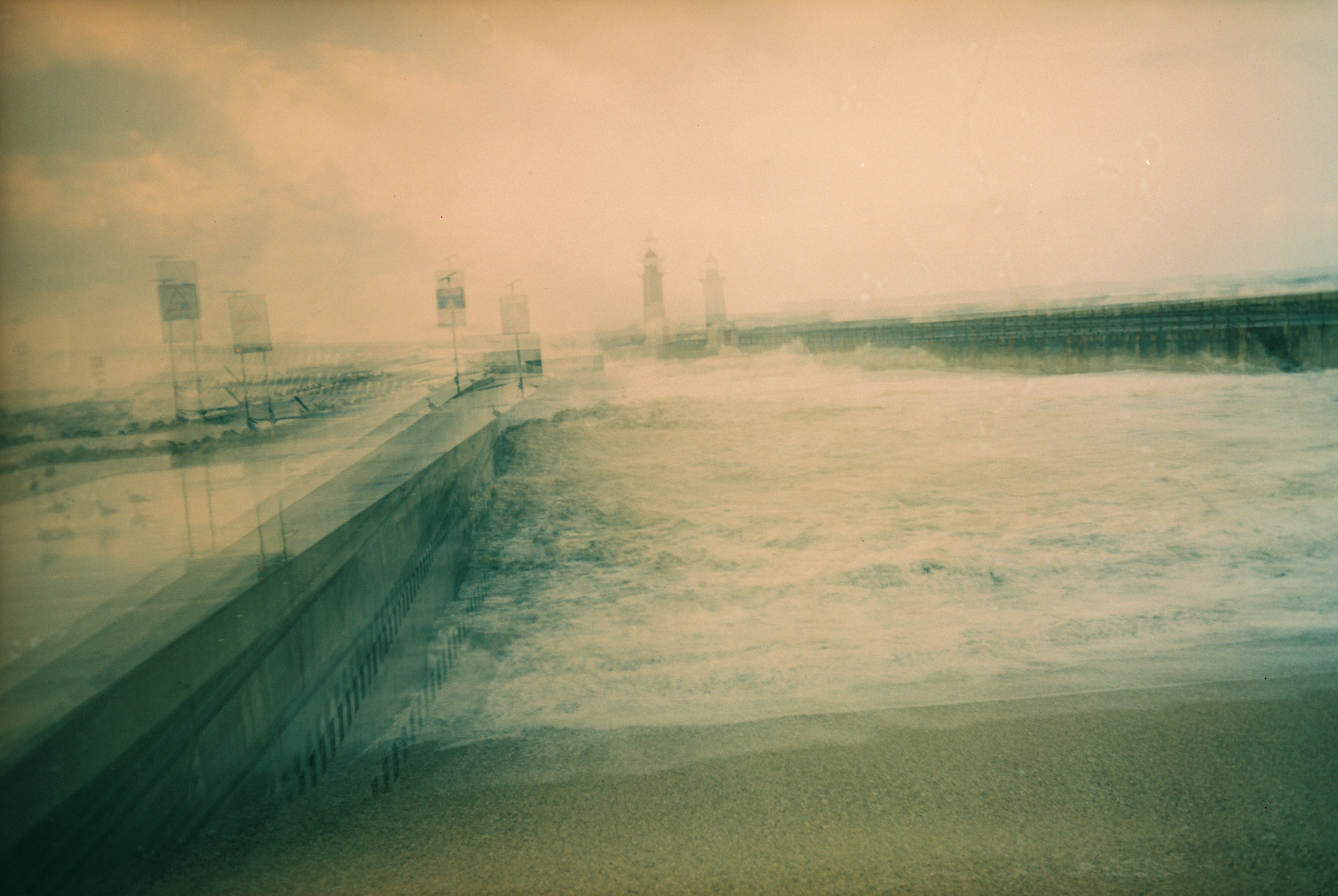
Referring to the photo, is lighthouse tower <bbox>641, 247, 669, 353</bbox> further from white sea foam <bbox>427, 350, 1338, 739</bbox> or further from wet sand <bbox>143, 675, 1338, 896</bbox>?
wet sand <bbox>143, 675, 1338, 896</bbox>

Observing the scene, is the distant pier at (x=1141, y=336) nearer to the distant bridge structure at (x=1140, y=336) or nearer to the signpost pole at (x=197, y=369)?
the distant bridge structure at (x=1140, y=336)

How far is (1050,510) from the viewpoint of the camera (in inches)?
Answer: 278

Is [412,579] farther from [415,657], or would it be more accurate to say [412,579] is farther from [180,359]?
[180,359]

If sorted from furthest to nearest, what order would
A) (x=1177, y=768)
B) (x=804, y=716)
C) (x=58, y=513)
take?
(x=58, y=513) < (x=804, y=716) < (x=1177, y=768)

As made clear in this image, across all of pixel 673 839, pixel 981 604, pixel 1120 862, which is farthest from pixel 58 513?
pixel 981 604

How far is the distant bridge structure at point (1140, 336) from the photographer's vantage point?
10.9m

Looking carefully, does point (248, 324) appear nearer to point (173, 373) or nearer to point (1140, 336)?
point (173, 373)

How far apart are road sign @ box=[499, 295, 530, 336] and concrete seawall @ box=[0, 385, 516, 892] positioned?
6.35 ft

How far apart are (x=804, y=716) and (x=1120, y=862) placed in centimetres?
130

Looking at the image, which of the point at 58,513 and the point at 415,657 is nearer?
the point at 58,513

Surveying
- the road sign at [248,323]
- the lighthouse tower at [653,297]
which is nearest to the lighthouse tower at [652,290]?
the lighthouse tower at [653,297]

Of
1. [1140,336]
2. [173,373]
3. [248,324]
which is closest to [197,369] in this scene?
[173,373]

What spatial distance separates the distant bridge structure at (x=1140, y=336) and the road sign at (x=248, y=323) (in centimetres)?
678

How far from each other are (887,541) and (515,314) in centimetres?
370
